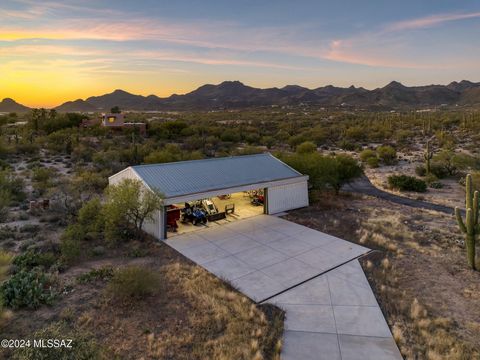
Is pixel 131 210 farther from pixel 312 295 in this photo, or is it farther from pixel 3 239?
pixel 312 295

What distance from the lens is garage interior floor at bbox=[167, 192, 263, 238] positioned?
57.4 ft

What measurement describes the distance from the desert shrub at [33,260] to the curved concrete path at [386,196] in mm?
20757

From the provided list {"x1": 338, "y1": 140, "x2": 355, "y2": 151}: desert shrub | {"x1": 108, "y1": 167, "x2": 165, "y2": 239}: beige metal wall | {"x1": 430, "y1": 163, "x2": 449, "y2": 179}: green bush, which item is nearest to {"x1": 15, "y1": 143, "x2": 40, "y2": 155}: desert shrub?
{"x1": 108, "y1": 167, "x2": 165, "y2": 239}: beige metal wall

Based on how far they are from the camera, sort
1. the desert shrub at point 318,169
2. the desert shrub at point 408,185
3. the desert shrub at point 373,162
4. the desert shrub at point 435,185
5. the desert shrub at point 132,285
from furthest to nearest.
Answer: the desert shrub at point 373,162
the desert shrub at point 435,185
the desert shrub at point 408,185
the desert shrub at point 318,169
the desert shrub at point 132,285

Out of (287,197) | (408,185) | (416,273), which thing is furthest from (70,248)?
(408,185)

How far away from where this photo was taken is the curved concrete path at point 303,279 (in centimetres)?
880

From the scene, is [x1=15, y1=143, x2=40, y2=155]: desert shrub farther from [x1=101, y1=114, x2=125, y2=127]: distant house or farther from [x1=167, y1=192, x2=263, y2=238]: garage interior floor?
[x1=167, y1=192, x2=263, y2=238]: garage interior floor

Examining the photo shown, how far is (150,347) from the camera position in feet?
27.6

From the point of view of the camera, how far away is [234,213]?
2023 cm

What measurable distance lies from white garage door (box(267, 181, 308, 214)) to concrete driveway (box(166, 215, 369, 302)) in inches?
73.6

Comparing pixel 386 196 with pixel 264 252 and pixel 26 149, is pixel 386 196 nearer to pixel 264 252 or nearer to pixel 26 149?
pixel 264 252

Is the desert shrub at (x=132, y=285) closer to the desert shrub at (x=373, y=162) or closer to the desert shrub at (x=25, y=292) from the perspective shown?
the desert shrub at (x=25, y=292)

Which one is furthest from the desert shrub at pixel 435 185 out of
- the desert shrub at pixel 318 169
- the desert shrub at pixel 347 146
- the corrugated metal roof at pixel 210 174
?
Result: the desert shrub at pixel 347 146

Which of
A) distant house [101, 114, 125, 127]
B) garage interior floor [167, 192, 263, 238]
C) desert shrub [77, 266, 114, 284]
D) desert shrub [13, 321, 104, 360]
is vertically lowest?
garage interior floor [167, 192, 263, 238]
